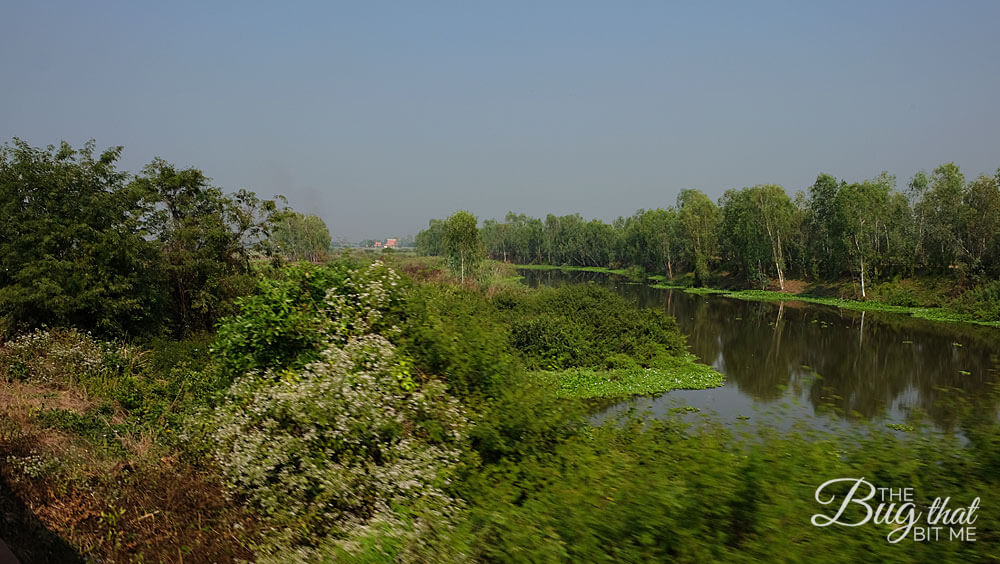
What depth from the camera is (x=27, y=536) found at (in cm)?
638

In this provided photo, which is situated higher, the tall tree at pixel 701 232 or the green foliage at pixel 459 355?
the tall tree at pixel 701 232

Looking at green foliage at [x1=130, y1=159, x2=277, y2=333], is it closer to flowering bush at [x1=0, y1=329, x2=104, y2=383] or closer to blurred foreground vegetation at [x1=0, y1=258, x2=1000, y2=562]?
flowering bush at [x1=0, y1=329, x2=104, y2=383]

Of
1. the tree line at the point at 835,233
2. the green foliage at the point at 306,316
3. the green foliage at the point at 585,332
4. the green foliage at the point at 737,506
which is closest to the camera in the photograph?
the green foliage at the point at 737,506

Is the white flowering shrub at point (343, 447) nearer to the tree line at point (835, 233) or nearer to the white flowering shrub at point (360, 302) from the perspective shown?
the white flowering shrub at point (360, 302)

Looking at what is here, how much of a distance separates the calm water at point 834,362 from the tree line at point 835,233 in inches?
392

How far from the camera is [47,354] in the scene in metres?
14.9

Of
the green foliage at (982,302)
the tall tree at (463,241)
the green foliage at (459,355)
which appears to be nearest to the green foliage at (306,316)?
the green foliage at (459,355)

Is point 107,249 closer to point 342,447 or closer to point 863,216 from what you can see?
point 342,447

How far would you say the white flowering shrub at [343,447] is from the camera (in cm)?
589

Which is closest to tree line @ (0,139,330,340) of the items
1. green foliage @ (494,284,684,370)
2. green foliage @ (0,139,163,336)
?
green foliage @ (0,139,163,336)

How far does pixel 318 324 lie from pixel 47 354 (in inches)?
471

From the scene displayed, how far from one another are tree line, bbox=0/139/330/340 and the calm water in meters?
16.5

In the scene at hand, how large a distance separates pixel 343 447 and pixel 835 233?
55575 mm

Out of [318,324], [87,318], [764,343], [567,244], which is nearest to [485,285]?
[764,343]
